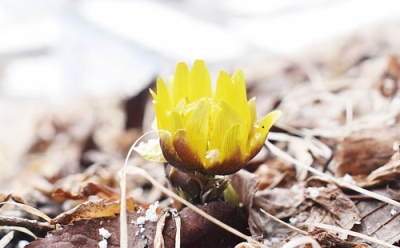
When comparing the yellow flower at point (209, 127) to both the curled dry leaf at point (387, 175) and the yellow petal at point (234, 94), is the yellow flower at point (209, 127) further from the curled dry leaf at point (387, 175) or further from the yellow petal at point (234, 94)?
the curled dry leaf at point (387, 175)

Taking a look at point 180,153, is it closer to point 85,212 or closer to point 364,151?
point 85,212

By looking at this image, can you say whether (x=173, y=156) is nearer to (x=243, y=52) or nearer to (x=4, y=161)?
(x=4, y=161)

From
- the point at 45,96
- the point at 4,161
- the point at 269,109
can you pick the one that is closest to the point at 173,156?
the point at 269,109

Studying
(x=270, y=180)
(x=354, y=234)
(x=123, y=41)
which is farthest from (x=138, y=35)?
(x=354, y=234)

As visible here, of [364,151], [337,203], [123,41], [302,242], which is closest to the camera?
[302,242]

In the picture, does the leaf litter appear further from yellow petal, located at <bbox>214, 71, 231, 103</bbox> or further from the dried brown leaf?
yellow petal, located at <bbox>214, 71, 231, 103</bbox>

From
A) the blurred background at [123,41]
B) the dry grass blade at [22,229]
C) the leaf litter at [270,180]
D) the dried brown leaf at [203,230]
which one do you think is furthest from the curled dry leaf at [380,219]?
the blurred background at [123,41]
